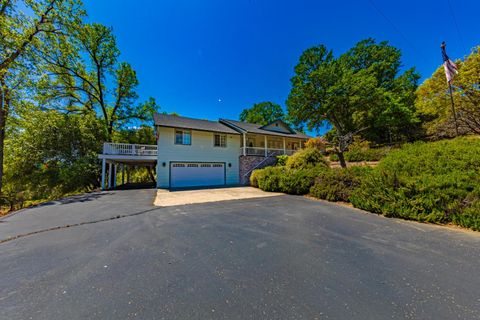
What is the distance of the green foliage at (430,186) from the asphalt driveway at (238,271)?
2.15 ft

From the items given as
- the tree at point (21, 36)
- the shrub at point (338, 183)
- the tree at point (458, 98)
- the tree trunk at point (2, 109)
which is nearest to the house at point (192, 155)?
the tree trunk at point (2, 109)

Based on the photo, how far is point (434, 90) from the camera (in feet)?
50.1

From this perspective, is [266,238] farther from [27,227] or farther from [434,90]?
[434,90]

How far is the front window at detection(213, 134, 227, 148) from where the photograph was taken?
16125 millimetres

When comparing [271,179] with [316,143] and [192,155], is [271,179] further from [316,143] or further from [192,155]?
[316,143]

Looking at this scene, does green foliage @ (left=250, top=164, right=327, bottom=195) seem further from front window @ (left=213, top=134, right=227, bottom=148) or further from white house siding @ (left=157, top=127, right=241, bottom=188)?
front window @ (left=213, top=134, right=227, bottom=148)

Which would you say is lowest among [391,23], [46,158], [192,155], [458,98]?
[46,158]

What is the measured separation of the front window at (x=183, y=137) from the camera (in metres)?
14.4

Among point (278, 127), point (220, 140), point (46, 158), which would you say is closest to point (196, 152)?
point (220, 140)

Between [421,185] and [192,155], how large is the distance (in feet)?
44.7

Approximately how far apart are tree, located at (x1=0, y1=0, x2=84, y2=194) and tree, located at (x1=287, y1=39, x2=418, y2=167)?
2072 centimetres

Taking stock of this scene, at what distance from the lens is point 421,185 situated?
525 centimetres

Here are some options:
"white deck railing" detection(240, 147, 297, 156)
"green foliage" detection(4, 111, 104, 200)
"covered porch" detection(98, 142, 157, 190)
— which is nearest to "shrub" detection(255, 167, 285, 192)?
"white deck railing" detection(240, 147, 297, 156)

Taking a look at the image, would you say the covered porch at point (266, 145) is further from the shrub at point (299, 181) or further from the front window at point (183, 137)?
the shrub at point (299, 181)
